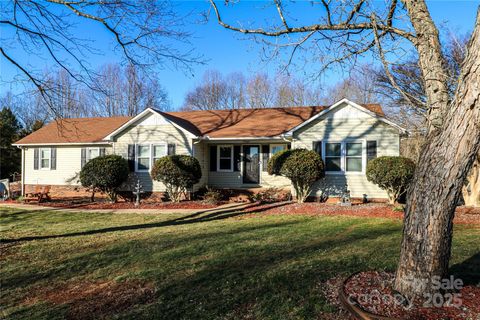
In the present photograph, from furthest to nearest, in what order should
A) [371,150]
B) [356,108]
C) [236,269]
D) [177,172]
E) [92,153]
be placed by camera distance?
[92,153] < [177,172] < [356,108] < [371,150] < [236,269]

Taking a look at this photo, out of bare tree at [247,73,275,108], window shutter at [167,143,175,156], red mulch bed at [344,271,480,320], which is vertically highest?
bare tree at [247,73,275,108]

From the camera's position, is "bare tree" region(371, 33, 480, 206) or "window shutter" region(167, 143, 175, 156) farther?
"window shutter" region(167, 143, 175, 156)

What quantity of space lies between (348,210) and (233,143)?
6.86 m

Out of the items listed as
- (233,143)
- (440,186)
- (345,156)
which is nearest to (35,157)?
(233,143)

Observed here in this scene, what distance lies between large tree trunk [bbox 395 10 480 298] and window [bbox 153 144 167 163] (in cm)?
1332

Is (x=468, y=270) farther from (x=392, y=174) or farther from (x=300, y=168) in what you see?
(x=300, y=168)

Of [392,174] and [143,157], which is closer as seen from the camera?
[392,174]

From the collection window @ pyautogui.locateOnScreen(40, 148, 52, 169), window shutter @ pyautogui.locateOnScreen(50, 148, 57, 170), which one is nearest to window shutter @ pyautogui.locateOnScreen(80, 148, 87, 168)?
window shutter @ pyautogui.locateOnScreen(50, 148, 57, 170)

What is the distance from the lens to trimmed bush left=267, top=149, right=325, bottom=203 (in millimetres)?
12711

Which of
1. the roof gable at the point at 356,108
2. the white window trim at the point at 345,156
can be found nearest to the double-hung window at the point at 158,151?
the roof gable at the point at 356,108

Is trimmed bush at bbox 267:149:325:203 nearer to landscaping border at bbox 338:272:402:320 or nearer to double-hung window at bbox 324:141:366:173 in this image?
double-hung window at bbox 324:141:366:173

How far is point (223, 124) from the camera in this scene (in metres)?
17.7

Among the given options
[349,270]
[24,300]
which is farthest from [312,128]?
[24,300]

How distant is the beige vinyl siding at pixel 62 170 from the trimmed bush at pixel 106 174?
3051 mm
